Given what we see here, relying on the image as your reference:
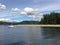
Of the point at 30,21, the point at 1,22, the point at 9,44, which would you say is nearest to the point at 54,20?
the point at 30,21

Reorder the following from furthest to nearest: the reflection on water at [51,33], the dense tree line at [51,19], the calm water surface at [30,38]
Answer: the reflection on water at [51,33]
the dense tree line at [51,19]
the calm water surface at [30,38]

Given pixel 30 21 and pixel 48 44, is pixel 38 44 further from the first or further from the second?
pixel 30 21

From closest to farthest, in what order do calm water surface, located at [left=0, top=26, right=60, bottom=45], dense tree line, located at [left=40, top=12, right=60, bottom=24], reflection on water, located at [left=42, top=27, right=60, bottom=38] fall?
calm water surface, located at [left=0, top=26, right=60, bottom=45] < dense tree line, located at [left=40, top=12, right=60, bottom=24] < reflection on water, located at [left=42, top=27, right=60, bottom=38]

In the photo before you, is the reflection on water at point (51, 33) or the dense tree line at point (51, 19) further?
the reflection on water at point (51, 33)

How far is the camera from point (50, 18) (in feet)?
38.3

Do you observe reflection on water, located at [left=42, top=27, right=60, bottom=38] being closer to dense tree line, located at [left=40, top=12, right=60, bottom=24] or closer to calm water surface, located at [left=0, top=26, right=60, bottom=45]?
calm water surface, located at [left=0, top=26, right=60, bottom=45]

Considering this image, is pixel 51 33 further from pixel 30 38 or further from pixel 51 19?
pixel 30 38

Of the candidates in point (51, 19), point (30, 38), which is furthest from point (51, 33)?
point (30, 38)

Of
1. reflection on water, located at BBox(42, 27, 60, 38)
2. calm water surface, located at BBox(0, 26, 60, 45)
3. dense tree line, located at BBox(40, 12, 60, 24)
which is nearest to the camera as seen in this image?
calm water surface, located at BBox(0, 26, 60, 45)

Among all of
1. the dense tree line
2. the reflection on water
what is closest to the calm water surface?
the reflection on water

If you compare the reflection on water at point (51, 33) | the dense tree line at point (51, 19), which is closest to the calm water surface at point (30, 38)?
the reflection on water at point (51, 33)

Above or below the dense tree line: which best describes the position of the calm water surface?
below

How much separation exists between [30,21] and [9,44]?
357 cm

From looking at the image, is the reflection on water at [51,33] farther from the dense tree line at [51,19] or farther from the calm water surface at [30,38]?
the dense tree line at [51,19]
